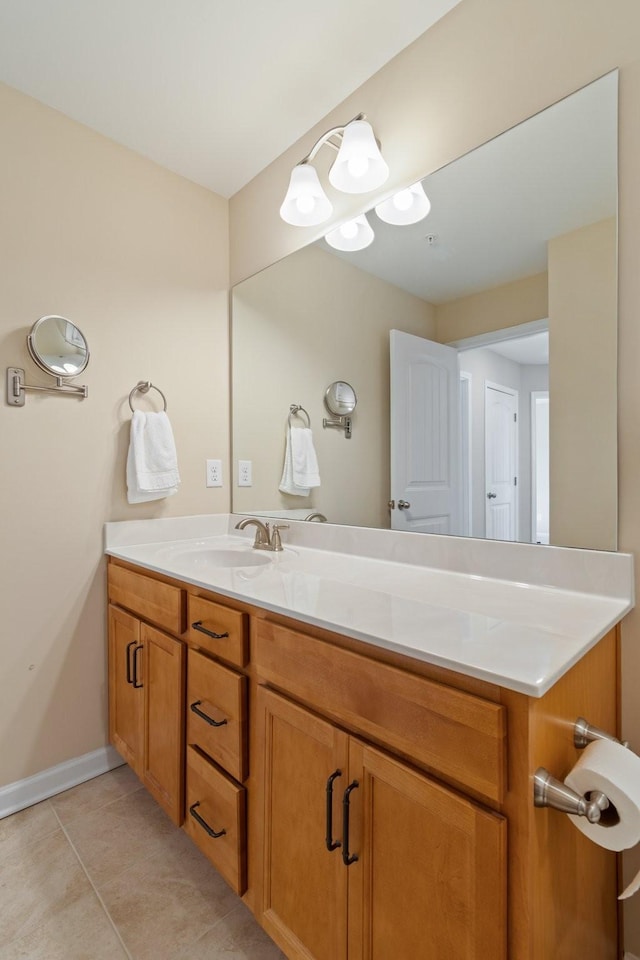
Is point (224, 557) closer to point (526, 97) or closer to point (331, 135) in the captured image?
point (331, 135)

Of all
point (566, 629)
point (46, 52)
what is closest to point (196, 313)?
point (46, 52)

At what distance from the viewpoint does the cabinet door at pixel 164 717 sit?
1.31 meters

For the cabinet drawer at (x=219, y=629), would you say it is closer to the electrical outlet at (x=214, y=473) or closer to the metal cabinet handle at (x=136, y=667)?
A: the metal cabinet handle at (x=136, y=667)

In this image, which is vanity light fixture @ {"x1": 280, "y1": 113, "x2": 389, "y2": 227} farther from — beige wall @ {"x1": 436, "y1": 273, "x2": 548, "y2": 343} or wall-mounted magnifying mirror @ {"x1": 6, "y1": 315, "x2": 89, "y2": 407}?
wall-mounted magnifying mirror @ {"x1": 6, "y1": 315, "x2": 89, "y2": 407}

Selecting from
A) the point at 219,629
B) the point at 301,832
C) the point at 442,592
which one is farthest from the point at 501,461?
the point at 301,832

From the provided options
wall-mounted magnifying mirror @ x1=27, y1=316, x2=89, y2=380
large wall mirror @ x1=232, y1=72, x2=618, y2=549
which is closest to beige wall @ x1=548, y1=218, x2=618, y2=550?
large wall mirror @ x1=232, y1=72, x2=618, y2=549

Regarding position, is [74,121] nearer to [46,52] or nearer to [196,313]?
[46,52]

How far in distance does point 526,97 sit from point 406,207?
0.39m

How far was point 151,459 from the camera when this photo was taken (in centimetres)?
181

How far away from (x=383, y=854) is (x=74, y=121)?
2350mm

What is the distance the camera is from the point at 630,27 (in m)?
0.99

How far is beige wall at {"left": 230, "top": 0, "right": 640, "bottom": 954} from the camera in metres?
1.01

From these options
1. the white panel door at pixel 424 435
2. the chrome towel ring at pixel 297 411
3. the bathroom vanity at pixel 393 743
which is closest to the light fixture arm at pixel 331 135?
the white panel door at pixel 424 435

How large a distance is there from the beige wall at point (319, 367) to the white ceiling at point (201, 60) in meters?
0.49
